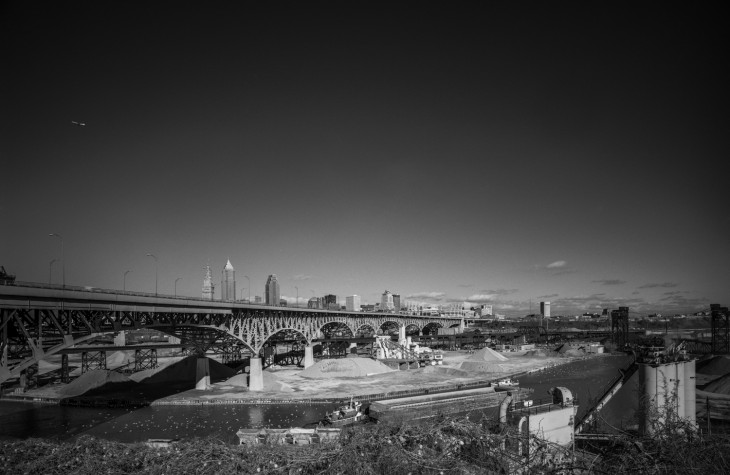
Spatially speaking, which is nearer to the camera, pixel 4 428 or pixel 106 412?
pixel 4 428

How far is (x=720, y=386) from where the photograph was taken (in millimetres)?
55312

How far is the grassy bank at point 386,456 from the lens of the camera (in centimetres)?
1167

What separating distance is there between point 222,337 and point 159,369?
626 inches

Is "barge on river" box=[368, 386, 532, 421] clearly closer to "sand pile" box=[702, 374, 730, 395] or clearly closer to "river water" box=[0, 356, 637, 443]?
"river water" box=[0, 356, 637, 443]

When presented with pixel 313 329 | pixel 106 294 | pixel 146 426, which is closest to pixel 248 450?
pixel 106 294

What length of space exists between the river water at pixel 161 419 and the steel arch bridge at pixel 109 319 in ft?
26.9

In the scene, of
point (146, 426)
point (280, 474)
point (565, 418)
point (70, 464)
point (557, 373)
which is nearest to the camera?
point (280, 474)

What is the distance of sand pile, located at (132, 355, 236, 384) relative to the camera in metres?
72.6

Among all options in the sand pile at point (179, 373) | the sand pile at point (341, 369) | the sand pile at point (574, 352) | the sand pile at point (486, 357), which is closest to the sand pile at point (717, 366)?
the sand pile at point (486, 357)

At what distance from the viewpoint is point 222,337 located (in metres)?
67.7

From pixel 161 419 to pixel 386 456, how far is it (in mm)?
46669

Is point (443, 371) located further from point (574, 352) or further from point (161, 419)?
point (574, 352)

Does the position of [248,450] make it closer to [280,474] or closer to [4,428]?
Result: [280,474]

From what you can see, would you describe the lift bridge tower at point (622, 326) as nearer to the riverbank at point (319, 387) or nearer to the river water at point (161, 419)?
the riverbank at point (319, 387)
